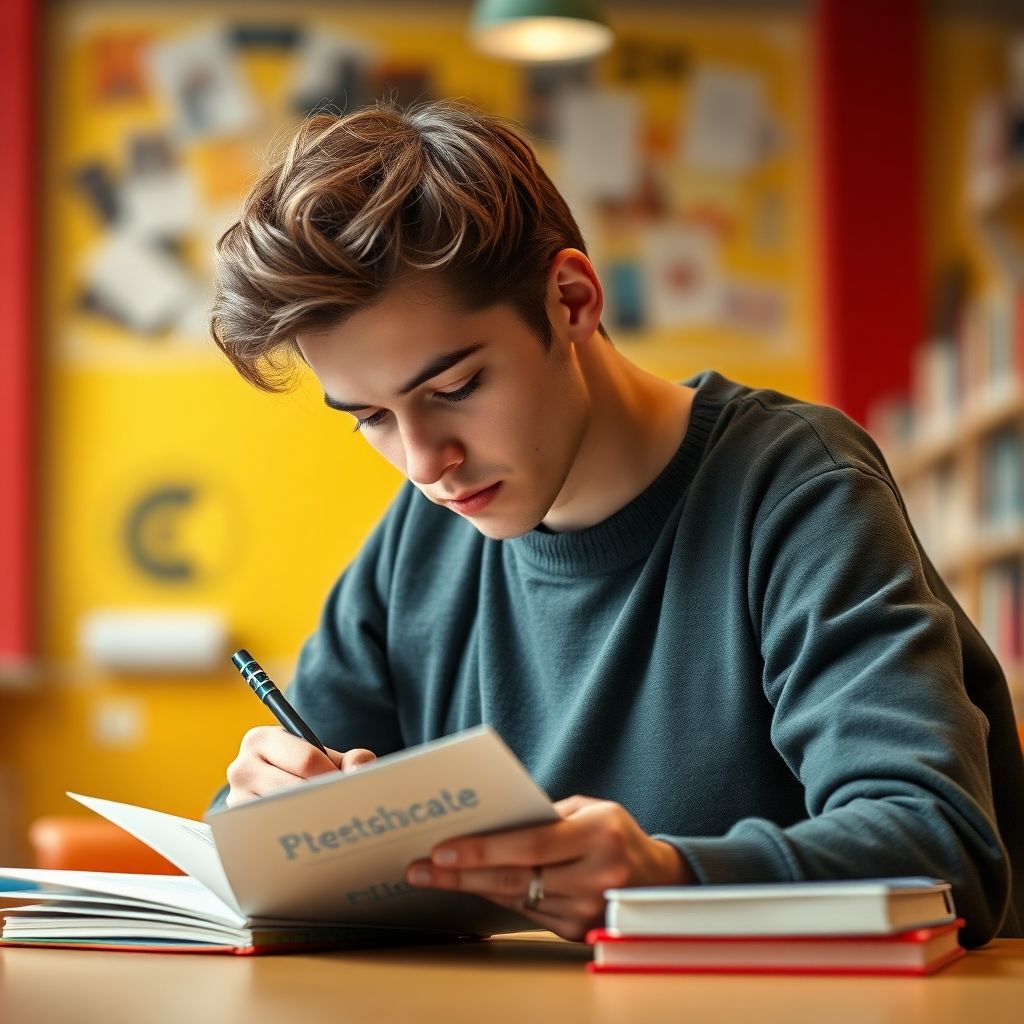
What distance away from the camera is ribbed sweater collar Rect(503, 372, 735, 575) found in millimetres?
1392

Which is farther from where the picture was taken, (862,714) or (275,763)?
(275,763)

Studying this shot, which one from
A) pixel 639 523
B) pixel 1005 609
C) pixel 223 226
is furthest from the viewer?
pixel 223 226

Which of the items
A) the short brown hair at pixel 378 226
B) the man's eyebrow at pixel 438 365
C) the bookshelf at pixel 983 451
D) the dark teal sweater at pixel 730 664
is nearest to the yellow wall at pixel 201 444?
the bookshelf at pixel 983 451

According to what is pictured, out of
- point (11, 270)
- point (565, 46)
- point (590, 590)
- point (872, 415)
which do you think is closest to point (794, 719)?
point (590, 590)

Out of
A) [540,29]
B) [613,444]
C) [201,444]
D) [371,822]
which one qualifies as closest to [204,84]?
[201,444]

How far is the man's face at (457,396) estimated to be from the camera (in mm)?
1174

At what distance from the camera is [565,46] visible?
11.0 feet

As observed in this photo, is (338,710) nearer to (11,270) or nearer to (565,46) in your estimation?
(565,46)

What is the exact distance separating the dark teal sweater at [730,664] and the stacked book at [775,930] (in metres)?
0.07

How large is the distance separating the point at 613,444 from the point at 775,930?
65 cm

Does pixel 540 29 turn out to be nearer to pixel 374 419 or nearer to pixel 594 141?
pixel 594 141

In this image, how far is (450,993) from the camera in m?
0.82

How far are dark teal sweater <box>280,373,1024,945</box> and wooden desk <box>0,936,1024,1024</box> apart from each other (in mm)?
115

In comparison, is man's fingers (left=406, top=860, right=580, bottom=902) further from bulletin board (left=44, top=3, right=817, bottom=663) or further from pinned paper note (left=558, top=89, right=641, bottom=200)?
pinned paper note (left=558, top=89, right=641, bottom=200)
